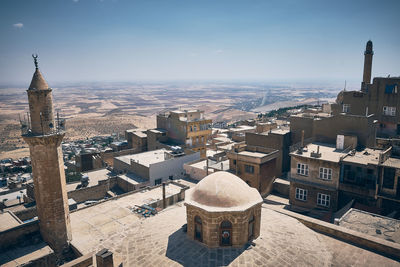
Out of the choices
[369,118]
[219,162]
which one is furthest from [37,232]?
[369,118]

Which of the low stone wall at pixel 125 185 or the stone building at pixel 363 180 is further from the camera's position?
the low stone wall at pixel 125 185

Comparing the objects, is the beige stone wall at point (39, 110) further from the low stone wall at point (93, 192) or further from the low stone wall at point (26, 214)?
the low stone wall at point (93, 192)

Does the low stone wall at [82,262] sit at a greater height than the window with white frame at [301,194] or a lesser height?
greater

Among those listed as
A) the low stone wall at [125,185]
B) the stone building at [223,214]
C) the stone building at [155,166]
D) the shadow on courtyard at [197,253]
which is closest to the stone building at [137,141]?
the stone building at [155,166]

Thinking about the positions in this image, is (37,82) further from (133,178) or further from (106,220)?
(133,178)

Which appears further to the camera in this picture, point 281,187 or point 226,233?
point 281,187

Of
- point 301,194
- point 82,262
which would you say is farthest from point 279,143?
point 82,262
